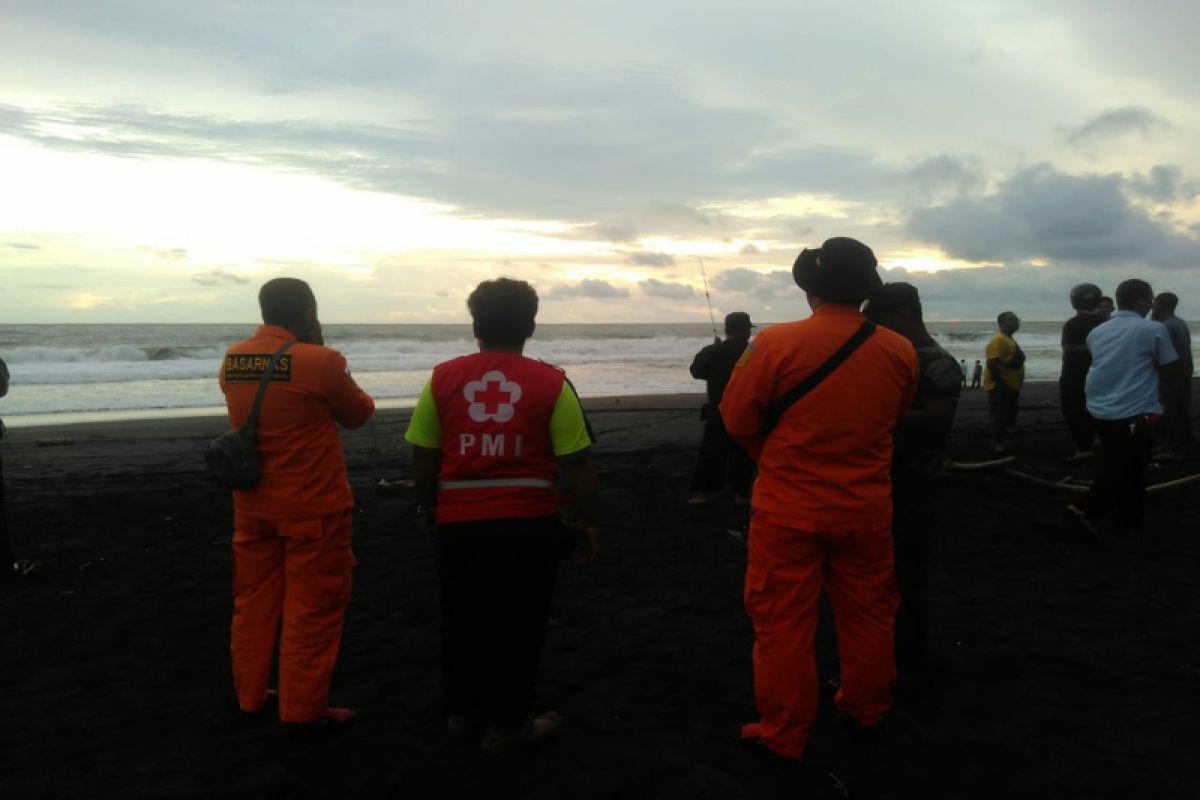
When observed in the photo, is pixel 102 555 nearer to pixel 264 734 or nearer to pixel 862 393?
pixel 264 734

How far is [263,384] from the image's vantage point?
3633 millimetres

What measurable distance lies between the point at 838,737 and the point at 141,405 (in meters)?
21.1

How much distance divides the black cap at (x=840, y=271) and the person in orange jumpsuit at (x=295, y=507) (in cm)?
177

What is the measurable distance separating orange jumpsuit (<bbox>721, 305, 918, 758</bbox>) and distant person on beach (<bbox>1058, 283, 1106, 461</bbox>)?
608cm

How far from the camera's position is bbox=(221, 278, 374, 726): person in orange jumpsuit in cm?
365

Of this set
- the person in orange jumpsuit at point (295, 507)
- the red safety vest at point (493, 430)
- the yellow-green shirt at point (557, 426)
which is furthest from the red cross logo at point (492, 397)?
the person in orange jumpsuit at point (295, 507)

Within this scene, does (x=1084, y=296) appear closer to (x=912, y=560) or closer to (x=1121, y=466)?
(x=1121, y=466)

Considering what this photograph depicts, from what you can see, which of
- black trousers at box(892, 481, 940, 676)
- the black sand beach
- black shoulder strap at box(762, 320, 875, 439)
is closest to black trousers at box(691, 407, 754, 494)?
the black sand beach

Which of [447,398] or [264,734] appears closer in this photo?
[447,398]

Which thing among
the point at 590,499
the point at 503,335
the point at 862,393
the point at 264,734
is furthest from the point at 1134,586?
the point at 264,734

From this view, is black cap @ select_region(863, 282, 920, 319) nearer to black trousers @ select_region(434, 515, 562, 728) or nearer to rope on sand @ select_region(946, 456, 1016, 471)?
black trousers @ select_region(434, 515, 562, 728)

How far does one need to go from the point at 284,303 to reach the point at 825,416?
7.02 ft

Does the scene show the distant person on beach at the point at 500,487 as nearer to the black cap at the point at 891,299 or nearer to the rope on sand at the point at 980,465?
the black cap at the point at 891,299

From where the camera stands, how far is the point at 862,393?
326 centimetres
